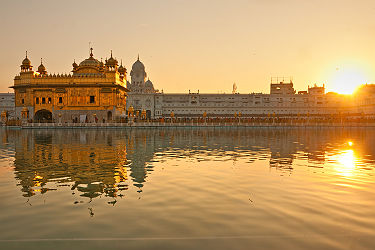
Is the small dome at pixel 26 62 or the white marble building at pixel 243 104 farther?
the white marble building at pixel 243 104

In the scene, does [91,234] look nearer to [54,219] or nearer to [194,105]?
[54,219]

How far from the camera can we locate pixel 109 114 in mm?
60000

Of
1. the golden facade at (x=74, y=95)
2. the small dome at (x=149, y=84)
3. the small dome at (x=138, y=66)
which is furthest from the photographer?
the small dome at (x=138, y=66)

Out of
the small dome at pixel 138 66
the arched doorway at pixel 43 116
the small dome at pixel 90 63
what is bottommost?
the arched doorway at pixel 43 116

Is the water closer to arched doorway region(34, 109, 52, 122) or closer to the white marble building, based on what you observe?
arched doorway region(34, 109, 52, 122)

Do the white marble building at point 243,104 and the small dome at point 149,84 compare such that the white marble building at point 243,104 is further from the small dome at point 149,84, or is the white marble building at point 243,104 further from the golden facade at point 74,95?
the golden facade at point 74,95

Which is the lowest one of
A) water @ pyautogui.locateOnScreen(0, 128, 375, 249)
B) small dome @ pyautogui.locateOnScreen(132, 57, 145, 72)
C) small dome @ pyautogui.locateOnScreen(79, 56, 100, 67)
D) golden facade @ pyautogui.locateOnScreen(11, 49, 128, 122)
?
water @ pyautogui.locateOnScreen(0, 128, 375, 249)

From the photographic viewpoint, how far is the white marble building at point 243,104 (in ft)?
346

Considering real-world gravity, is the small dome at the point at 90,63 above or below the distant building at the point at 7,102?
above

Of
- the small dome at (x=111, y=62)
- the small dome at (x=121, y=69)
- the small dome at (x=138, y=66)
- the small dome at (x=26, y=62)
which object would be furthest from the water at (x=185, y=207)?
the small dome at (x=138, y=66)

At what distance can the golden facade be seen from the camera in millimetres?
59594

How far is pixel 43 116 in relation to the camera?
6391cm

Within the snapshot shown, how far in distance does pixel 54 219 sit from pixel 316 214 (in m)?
5.03

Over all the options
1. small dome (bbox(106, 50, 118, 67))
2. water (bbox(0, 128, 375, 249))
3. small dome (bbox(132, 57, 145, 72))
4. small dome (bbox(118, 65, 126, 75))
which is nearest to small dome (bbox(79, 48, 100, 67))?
small dome (bbox(106, 50, 118, 67))
